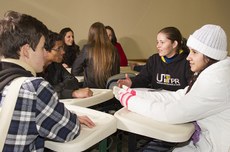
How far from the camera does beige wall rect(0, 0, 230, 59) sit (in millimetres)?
3953

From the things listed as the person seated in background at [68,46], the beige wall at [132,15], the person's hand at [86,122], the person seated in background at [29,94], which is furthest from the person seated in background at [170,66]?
the beige wall at [132,15]

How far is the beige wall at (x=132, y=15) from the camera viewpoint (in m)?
3.95

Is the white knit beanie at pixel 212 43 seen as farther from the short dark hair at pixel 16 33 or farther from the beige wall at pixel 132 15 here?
the beige wall at pixel 132 15

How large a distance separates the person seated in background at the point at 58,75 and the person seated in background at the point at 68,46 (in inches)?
73.5

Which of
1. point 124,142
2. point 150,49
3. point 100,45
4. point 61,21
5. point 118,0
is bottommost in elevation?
point 124,142

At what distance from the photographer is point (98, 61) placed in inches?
104

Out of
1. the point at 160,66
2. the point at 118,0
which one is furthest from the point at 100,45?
the point at 118,0

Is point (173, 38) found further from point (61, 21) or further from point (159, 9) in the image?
point (159, 9)

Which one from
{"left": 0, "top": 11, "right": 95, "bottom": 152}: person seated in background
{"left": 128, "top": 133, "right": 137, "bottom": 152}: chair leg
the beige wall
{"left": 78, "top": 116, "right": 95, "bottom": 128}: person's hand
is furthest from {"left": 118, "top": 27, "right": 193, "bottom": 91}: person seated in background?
the beige wall

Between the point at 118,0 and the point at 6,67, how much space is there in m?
3.89

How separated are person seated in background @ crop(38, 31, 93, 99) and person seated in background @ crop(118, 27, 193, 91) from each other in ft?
1.47

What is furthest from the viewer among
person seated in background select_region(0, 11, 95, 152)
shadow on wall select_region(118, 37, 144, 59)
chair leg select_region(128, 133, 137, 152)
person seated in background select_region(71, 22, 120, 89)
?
shadow on wall select_region(118, 37, 144, 59)

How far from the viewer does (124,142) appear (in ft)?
9.52

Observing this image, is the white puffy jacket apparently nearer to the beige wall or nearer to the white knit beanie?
the white knit beanie
